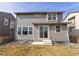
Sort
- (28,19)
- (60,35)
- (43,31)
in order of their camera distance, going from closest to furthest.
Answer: (60,35), (43,31), (28,19)

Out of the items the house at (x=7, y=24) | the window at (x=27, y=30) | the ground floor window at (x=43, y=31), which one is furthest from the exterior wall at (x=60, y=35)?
the house at (x=7, y=24)

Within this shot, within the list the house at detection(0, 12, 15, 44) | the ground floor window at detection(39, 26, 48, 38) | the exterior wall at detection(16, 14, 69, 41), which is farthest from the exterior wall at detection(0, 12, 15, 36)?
the ground floor window at detection(39, 26, 48, 38)

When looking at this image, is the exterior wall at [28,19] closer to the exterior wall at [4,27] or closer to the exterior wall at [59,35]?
the exterior wall at [4,27]

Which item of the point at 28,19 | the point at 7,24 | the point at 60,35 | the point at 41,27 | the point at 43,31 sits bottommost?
the point at 60,35

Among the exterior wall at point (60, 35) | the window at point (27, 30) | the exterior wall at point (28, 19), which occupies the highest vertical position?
the exterior wall at point (28, 19)

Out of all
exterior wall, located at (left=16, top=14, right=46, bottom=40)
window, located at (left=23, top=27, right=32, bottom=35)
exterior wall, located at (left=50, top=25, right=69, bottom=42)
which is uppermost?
exterior wall, located at (left=16, top=14, right=46, bottom=40)

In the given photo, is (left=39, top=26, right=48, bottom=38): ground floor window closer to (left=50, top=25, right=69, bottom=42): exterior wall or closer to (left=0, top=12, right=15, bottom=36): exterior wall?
(left=50, top=25, right=69, bottom=42): exterior wall

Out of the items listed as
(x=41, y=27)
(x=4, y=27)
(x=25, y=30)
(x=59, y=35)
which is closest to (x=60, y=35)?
(x=59, y=35)

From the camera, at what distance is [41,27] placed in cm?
972

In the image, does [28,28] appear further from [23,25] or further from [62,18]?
[62,18]

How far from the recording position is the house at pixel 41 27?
954cm

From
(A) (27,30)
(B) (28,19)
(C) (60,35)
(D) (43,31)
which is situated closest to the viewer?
(C) (60,35)

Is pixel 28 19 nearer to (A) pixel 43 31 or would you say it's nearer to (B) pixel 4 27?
(A) pixel 43 31

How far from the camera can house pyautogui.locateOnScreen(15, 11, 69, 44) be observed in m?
9.54
